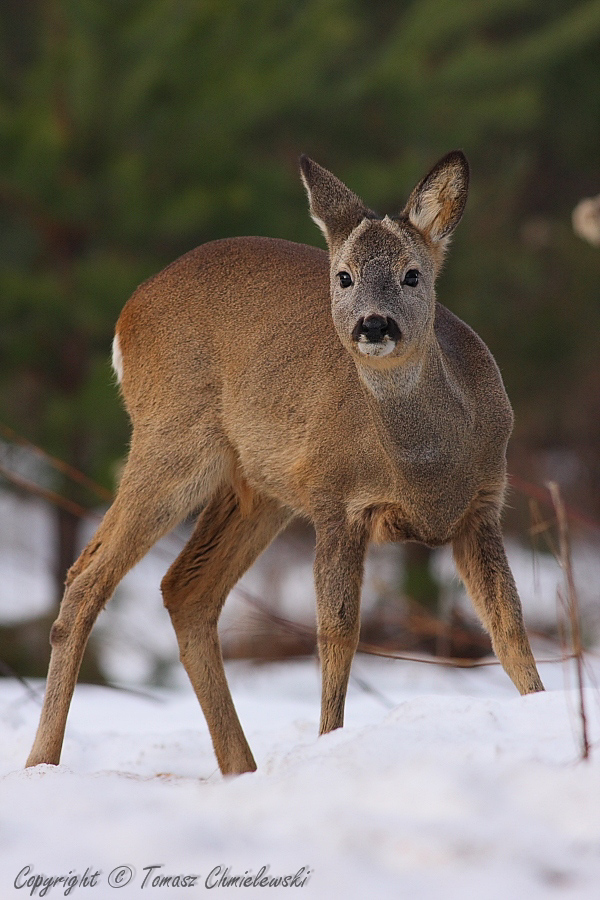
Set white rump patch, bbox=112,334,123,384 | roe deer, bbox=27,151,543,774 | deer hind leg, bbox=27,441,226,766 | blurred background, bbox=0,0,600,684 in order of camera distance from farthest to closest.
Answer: blurred background, bbox=0,0,600,684 → white rump patch, bbox=112,334,123,384 → deer hind leg, bbox=27,441,226,766 → roe deer, bbox=27,151,543,774

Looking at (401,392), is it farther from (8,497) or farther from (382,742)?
(8,497)

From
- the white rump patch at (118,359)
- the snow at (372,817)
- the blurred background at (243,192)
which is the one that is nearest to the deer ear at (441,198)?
the white rump patch at (118,359)

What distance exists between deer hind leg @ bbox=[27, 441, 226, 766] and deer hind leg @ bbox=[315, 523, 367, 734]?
0.70 m

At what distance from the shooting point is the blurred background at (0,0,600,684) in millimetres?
10609

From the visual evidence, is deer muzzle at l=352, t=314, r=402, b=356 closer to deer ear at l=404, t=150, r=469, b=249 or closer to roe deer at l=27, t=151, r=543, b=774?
roe deer at l=27, t=151, r=543, b=774

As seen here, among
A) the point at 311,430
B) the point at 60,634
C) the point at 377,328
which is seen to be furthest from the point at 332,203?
the point at 60,634

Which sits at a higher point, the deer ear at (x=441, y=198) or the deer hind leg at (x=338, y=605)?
the deer ear at (x=441, y=198)

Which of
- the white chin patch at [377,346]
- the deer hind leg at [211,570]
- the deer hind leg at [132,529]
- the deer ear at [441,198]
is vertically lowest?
the deer hind leg at [211,570]

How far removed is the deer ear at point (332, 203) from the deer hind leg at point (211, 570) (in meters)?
1.28

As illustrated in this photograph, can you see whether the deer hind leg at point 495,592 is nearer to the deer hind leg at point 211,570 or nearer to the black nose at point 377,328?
the black nose at point 377,328

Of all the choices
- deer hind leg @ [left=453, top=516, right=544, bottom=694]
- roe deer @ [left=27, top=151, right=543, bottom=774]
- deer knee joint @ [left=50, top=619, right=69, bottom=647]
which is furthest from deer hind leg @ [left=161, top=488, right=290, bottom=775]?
deer hind leg @ [left=453, top=516, right=544, bottom=694]

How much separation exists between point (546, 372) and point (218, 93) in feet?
15.6

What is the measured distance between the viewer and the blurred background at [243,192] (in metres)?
10.6

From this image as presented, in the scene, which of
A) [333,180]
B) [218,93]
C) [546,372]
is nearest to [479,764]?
[333,180]
